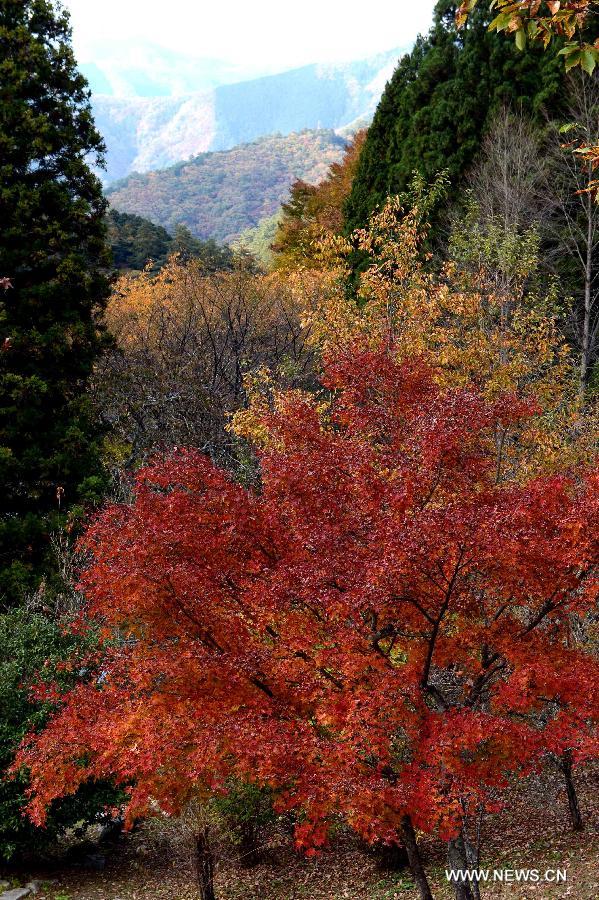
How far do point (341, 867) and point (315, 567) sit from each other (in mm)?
6313

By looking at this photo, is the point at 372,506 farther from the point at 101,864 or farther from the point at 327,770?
the point at 101,864

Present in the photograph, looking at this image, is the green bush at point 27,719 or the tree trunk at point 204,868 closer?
the tree trunk at point 204,868

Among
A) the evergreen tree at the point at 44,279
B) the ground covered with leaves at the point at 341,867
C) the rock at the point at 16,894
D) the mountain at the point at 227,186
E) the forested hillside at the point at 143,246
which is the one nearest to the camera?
the ground covered with leaves at the point at 341,867

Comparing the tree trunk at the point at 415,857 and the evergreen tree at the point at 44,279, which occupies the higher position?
the evergreen tree at the point at 44,279

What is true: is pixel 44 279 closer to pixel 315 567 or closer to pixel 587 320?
pixel 587 320

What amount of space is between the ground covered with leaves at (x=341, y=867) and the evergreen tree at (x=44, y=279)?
5.03m

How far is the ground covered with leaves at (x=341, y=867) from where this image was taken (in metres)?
9.34

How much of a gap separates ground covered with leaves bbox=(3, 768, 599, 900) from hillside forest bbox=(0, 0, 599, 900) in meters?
0.06

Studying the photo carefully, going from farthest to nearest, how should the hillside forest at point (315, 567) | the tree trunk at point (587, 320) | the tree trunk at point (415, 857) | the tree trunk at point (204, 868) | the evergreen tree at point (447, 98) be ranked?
the evergreen tree at point (447, 98)
the tree trunk at point (587, 320)
the tree trunk at point (204, 868)
the tree trunk at point (415, 857)
the hillside forest at point (315, 567)

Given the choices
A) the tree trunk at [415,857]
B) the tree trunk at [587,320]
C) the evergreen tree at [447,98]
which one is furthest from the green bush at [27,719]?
the evergreen tree at [447,98]

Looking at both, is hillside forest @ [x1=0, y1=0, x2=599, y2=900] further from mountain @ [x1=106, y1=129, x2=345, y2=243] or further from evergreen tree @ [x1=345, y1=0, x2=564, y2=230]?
mountain @ [x1=106, y1=129, x2=345, y2=243]

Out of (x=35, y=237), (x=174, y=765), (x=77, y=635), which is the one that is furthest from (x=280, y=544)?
(x=35, y=237)

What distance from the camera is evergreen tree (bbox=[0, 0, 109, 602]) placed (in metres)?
14.6

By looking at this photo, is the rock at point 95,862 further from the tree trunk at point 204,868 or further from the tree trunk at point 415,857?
the tree trunk at point 415,857
